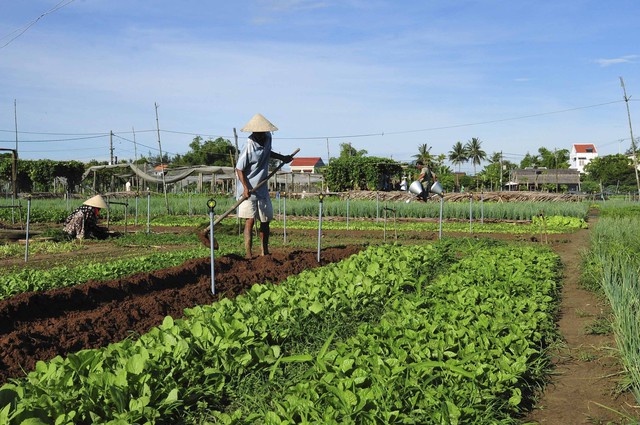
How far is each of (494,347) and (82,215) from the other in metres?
11.6

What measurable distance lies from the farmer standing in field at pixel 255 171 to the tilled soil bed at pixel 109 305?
62 centimetres

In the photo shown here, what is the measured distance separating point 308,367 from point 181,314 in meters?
1.85

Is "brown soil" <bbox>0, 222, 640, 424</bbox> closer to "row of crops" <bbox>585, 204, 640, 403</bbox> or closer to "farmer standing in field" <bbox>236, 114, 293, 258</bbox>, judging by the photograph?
"row of crops" <bbox>585, 204, 640, 403</bbox>

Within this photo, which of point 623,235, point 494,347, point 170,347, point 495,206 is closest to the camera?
point 170,347

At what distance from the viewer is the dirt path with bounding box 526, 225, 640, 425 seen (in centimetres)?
345

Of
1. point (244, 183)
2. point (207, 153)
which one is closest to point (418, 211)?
point (244, 183)

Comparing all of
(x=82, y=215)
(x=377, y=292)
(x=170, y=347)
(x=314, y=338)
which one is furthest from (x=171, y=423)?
(x=82, y=215)

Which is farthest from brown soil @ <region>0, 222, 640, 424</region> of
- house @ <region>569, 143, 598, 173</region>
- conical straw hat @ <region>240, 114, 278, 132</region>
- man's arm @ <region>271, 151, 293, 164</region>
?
house @ <region>569, 143, 598, 173</region>

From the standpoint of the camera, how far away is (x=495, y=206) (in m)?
21.2

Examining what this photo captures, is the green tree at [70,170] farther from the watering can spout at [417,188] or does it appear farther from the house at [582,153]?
the house at [582,153]

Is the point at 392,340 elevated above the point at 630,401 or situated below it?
above

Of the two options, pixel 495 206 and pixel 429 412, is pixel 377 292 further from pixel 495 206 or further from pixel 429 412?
pixel 495 206

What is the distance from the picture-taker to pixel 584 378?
4078 millimetres

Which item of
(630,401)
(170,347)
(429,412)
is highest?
(170,347)
